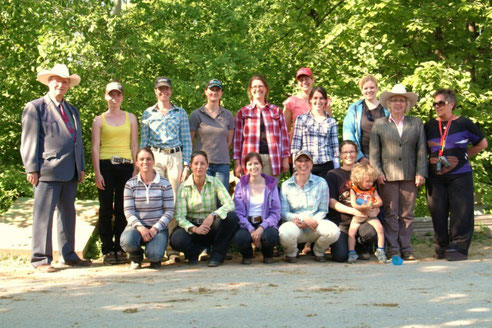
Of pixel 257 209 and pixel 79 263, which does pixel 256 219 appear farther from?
pixel 79 263

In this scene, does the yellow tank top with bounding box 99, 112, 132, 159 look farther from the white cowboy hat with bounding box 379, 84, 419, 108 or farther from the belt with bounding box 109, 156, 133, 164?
the white cowboy hat with bounding box 379, 84, 419, 108

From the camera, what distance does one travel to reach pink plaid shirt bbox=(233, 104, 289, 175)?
7.00 metres

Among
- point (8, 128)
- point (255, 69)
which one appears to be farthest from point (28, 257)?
point (255, 69)

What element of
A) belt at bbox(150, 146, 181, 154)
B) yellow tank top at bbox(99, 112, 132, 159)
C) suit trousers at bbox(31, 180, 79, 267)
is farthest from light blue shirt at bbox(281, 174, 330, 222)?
suit trousers at bbox(31, 180, 79, 267)

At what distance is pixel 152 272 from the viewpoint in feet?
19.6

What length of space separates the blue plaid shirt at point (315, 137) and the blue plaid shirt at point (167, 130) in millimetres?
1304

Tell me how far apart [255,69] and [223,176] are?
4209 mm

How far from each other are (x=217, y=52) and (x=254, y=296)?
19.8 feet

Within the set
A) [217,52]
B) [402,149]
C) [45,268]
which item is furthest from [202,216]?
[217,52]

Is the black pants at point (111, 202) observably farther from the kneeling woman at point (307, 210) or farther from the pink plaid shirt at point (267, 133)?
the kneeling woman at point (307, 210)

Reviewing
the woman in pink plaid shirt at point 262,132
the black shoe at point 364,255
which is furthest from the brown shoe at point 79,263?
the black shoe at point 364,255

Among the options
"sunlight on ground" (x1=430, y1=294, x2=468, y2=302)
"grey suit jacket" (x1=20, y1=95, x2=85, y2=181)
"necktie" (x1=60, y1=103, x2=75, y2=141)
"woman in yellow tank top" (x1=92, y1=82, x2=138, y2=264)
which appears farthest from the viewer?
"woman in yellow tank top" (x1=92, y1=82, x2=138, y2=264)

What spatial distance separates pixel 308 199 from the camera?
6.77 m

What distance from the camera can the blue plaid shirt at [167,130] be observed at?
666cm
